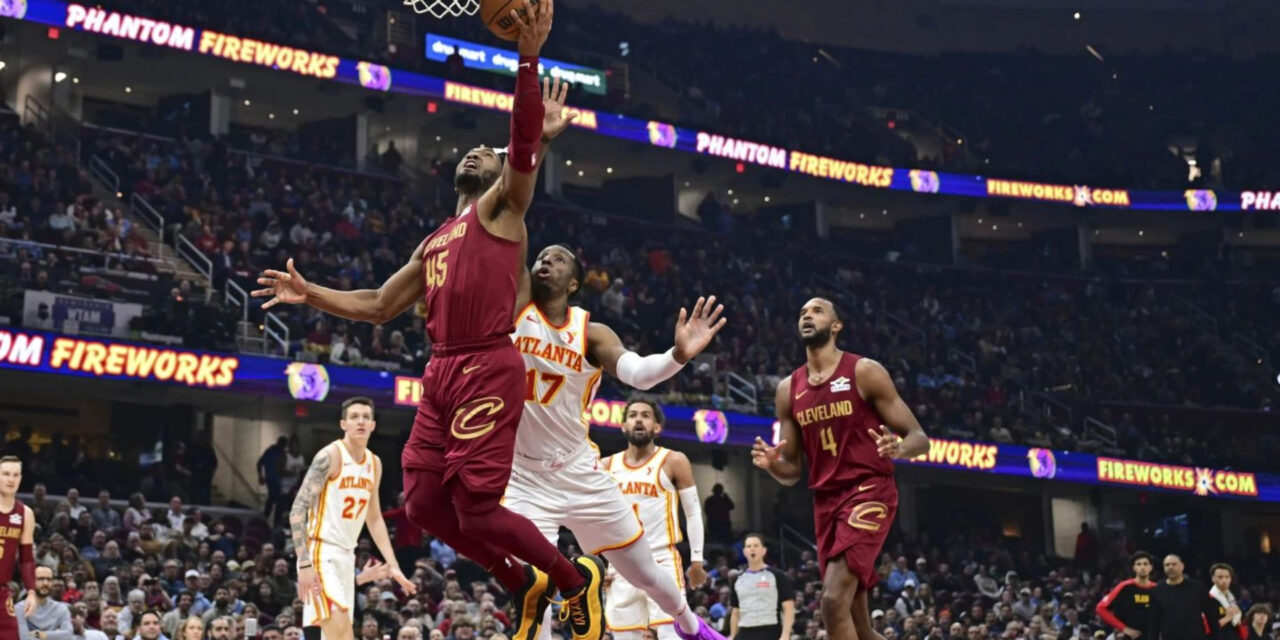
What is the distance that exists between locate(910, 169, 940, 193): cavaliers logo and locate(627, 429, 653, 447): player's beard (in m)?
33.2

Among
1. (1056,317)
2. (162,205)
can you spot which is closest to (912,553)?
(1056,317)

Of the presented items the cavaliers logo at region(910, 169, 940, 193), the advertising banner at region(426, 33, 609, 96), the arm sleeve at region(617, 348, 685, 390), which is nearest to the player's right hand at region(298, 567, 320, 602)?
the arm sleeve at region(617, 348, 685, 390)

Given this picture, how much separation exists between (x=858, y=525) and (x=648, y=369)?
220cm

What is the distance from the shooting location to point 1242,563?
39.0 m

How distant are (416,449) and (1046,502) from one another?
35548 millimetres

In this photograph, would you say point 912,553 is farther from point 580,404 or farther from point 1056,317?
point 580,404

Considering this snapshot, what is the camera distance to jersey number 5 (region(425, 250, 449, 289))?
743cm

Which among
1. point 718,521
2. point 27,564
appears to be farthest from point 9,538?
point 718,521

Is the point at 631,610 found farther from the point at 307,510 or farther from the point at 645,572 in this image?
the point at 645,572

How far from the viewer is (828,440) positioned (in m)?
9.73

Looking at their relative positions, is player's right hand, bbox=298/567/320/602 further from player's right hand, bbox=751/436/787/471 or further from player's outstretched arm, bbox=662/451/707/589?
player's right hand, bbox=751/436/787/471

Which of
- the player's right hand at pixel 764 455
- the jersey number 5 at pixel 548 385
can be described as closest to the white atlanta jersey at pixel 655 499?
the player's right hand at pixel 764 455

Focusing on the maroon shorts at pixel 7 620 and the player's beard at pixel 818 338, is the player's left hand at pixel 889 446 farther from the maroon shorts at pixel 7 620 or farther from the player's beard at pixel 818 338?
the maroon shorts at pixel 7 620

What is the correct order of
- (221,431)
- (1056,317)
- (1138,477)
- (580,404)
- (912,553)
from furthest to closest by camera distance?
(1056,317)
(1138,477)
(912,553)
(221,431)
(580,404)
